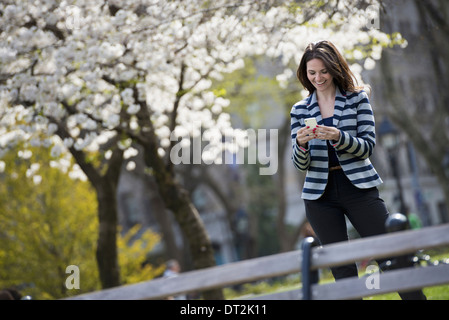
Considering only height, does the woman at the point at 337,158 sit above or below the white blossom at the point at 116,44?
below

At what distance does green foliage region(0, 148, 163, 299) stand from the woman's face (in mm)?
14964

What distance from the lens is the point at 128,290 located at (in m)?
4.80

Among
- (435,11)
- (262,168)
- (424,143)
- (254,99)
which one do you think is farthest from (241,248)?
(435,11)

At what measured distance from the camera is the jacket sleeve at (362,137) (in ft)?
15.8

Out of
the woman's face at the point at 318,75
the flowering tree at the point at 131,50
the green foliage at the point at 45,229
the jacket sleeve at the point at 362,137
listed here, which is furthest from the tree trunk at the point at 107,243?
the jacket sleeve at the point at 362,137

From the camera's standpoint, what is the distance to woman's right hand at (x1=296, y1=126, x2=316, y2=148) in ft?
15.6

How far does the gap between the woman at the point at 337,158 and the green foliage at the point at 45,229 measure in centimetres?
1497

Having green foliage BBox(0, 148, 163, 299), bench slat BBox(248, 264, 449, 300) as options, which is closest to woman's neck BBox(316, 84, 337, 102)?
bench slat BBox(248, 264, 449, 300)

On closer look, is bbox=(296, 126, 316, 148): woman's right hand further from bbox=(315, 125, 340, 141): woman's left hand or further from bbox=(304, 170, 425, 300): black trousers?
bbox=(304, 170, 425, 300): black trousers

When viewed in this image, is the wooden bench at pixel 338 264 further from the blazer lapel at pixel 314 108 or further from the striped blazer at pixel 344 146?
the blazer lapel at pixel 314 108
